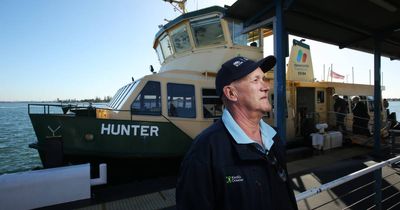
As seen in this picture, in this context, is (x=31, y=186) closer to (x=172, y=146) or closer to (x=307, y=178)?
(x=172, y=146)

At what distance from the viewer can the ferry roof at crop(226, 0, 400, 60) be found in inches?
200

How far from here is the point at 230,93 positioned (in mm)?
1466

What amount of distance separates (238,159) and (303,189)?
4.00 metres

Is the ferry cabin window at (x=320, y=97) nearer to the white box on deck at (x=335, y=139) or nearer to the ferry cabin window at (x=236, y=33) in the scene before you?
the white box on deck at (x=335, y=139)

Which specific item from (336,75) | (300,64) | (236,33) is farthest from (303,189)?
(336,75)

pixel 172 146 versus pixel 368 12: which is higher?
pixel 368 12

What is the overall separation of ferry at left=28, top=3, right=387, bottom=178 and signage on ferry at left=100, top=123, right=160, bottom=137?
0.06ft

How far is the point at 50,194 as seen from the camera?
13.8 ft

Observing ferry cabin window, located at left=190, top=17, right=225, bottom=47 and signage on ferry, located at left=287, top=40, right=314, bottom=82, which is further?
signage on ferry, located at left=287, top=40, right=314, bottom=82

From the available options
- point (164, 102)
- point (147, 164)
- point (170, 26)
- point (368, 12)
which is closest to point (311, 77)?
point (368, 12)

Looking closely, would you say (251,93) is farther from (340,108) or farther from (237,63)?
(340,108)

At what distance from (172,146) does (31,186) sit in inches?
110

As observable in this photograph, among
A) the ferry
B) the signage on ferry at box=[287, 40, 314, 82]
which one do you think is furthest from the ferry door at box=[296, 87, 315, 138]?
the signage on ferry at box=[287, 40, 314, 82]

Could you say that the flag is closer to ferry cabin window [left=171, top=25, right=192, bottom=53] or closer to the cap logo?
ferry cabin window [left=171, top=25, right=192, bottom=53]
